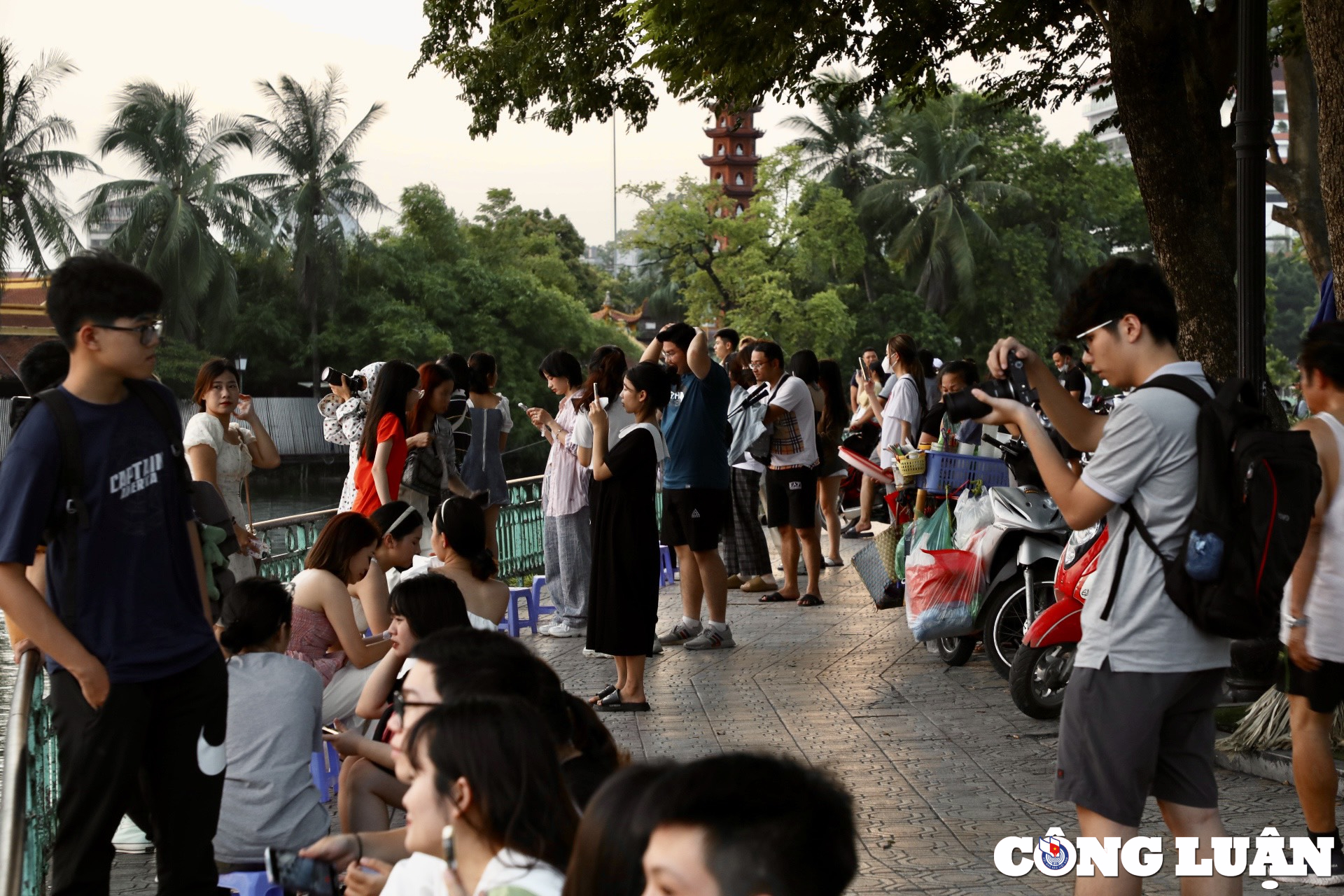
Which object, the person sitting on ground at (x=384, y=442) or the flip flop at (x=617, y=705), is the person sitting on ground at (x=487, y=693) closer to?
the flip flop at (x=617, y=705)

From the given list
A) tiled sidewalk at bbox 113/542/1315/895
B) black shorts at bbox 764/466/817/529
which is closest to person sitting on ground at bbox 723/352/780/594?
black shorts at bbox 764/466/817/529

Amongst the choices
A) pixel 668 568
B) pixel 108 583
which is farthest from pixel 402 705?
pixel 668 568

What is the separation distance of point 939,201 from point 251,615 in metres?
53.7

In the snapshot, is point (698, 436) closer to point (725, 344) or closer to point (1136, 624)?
point (725, 344)

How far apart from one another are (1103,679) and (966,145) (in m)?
55.6

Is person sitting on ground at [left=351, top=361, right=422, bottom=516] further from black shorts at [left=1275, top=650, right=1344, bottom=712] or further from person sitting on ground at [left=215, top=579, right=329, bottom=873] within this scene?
black shorts at [left=1275, top=650, right=1344, bottom=712]

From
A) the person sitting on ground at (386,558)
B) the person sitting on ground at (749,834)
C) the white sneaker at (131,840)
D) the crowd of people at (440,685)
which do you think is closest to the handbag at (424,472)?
the person sitting on ground at (386,558)

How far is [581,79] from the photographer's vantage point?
36.4 ft

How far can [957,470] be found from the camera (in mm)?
7949

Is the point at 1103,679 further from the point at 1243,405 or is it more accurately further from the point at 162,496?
the point at 162,496

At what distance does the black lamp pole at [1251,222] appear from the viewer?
605 centimetres

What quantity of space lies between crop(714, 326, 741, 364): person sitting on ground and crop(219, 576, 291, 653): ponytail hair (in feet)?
26.2

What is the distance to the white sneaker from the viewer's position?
502cm

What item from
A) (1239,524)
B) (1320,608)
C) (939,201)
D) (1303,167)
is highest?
(939,201)
